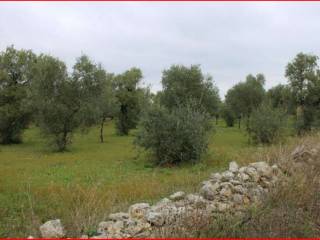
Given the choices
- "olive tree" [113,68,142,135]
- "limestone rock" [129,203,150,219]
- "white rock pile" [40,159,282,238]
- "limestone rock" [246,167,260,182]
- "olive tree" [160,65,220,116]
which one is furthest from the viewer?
"olive tree" [113,68,142,135]

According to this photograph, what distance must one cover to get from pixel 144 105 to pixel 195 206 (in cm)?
1802

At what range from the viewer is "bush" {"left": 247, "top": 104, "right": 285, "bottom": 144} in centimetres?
3152

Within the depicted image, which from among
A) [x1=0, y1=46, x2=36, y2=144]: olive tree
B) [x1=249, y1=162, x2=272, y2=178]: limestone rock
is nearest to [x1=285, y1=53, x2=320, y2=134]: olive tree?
[x1=0, y1=46, x2=36, y2=144]: olive tree

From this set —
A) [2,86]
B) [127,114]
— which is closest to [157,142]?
[2,86]

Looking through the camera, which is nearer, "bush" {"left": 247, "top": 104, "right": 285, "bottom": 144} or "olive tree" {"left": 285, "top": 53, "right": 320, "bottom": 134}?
"bush" {"left": 247, "top": 104, "right": 285, "bottom": 144}

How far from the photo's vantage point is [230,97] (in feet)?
204

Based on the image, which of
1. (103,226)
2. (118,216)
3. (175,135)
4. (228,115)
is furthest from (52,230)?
(228,115)

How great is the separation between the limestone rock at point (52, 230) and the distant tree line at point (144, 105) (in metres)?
15.4

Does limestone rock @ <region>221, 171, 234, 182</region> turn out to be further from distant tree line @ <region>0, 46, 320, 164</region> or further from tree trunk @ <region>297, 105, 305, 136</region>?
tree trunk @ <region>297, 105, 305, 136</region>

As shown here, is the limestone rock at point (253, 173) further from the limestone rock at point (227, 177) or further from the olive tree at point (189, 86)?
the olive tree at point (189, 86)

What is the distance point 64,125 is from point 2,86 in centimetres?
1201

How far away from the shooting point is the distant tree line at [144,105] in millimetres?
21844

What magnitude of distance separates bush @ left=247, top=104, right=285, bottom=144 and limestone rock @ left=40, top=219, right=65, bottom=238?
26.4m

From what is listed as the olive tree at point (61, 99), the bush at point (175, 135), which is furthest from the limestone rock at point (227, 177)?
the olive tree at point (61, 99)
